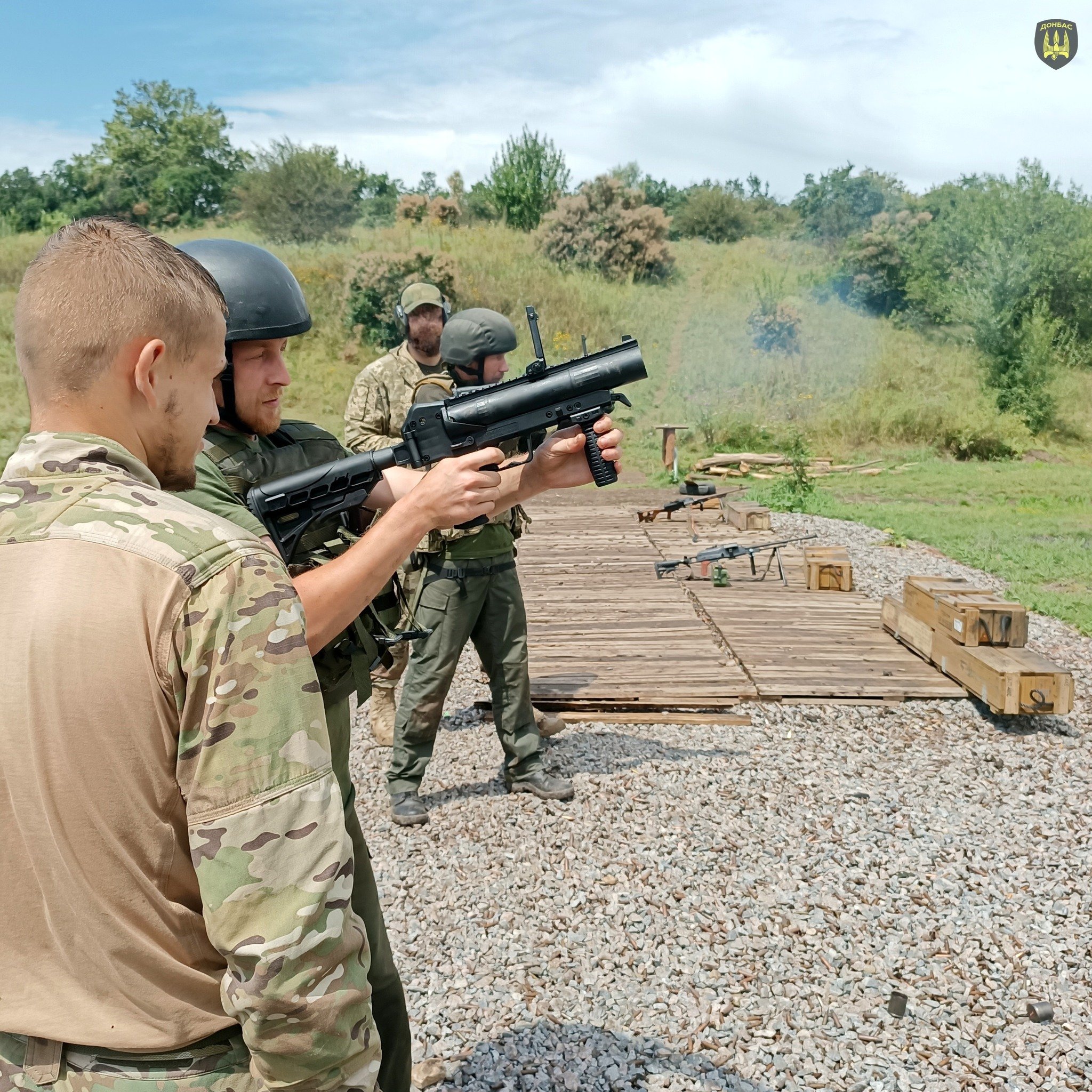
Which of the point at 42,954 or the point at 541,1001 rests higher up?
the point at 42,954

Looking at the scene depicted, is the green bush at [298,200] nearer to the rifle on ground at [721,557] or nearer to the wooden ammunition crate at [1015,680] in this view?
the rifle on ground at [721,557]

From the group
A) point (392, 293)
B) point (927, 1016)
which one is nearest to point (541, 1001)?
point (927, 1016)

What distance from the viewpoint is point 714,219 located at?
40.6 m

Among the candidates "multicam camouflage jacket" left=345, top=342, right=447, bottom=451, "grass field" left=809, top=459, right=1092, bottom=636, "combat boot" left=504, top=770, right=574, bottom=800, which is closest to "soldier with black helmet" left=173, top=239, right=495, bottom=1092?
"combat boot" left=504, top=770, right=574, bottom=800

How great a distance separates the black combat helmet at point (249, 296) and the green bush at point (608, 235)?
95.0 feet

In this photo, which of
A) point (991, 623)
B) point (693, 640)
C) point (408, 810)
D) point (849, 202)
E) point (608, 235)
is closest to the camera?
point (408, 810)

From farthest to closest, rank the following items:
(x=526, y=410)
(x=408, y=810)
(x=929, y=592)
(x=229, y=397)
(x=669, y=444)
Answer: (x=669, y=444), (x=929, y=592), (x=408, y=810), (x=526, y=410), (x=229, y=397)

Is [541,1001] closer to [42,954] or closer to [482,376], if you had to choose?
[42,954]

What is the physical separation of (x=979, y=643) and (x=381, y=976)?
4.76 m

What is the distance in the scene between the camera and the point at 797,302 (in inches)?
1096

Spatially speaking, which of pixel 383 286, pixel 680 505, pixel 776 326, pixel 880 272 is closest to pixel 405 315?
pixel 680 505

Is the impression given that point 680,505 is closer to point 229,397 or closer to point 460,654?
point 460,654

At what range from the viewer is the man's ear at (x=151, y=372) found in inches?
45.7

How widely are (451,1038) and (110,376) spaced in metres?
2.55
